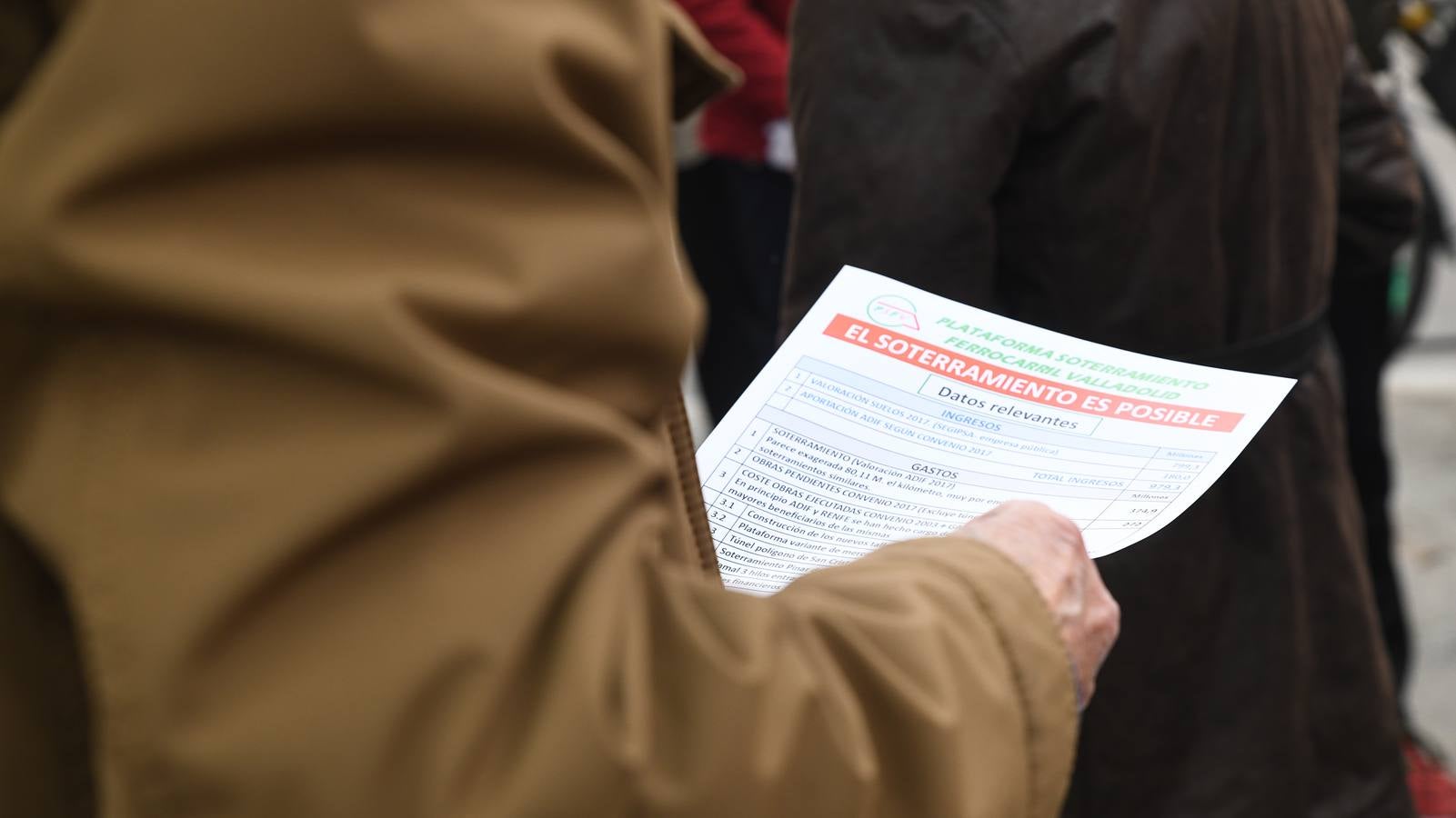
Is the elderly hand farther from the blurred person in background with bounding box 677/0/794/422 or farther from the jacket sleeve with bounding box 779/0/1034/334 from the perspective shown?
the blurred person in background with bounding box 677/0/794/422

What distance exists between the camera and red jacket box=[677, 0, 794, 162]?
254 cm

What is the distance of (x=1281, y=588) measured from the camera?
5.16 ft

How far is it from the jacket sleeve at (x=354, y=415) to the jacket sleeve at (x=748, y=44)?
1.99 m

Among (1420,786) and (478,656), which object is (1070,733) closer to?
(478,656)

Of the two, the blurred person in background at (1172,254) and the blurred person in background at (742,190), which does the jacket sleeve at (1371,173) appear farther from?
the blurred person in background at (742,190)

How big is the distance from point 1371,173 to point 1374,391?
1.95 feet

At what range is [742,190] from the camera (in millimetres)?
2676

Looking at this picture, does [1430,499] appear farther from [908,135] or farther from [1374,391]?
[908,135]

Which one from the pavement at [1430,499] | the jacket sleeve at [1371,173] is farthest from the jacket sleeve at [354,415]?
the pavement at [1430,499]

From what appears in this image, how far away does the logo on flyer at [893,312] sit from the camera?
3.00 ft

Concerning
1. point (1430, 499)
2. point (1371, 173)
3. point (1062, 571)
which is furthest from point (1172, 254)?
point (1430, 499)

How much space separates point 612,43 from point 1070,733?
1.40 feet

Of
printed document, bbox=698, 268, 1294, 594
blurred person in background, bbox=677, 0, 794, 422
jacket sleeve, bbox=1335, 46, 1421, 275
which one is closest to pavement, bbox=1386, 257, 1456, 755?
jacket sleeve, bbox=1335, 46, 1421, 275

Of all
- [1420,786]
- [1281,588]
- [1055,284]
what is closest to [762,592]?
[1055,284]
